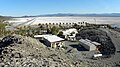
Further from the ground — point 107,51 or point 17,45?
point 17,45

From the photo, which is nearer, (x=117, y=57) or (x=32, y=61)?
(x=32, y=61)

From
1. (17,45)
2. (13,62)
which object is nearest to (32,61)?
(13,62)

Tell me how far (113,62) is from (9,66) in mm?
11623

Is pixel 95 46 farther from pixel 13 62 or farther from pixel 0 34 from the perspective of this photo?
pixel 0 34

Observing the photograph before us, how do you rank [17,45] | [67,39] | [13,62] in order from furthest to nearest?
[67,39] < [17,45] < [13,62]

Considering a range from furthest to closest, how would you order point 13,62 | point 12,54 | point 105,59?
point 105,59
point 12,54
point 13,62

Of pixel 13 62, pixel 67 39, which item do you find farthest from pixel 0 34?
pixel 13 62

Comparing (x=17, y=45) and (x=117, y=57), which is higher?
(x=17, y=45)

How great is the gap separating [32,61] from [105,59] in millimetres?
10248

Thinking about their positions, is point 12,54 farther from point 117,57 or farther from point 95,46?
point 95,46

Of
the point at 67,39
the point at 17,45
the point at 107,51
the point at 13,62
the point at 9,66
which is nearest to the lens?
the point at 9,66

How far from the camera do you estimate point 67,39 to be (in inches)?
1487

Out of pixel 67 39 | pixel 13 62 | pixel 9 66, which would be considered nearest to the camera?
pixel 9 66

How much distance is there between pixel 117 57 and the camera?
921 inches
